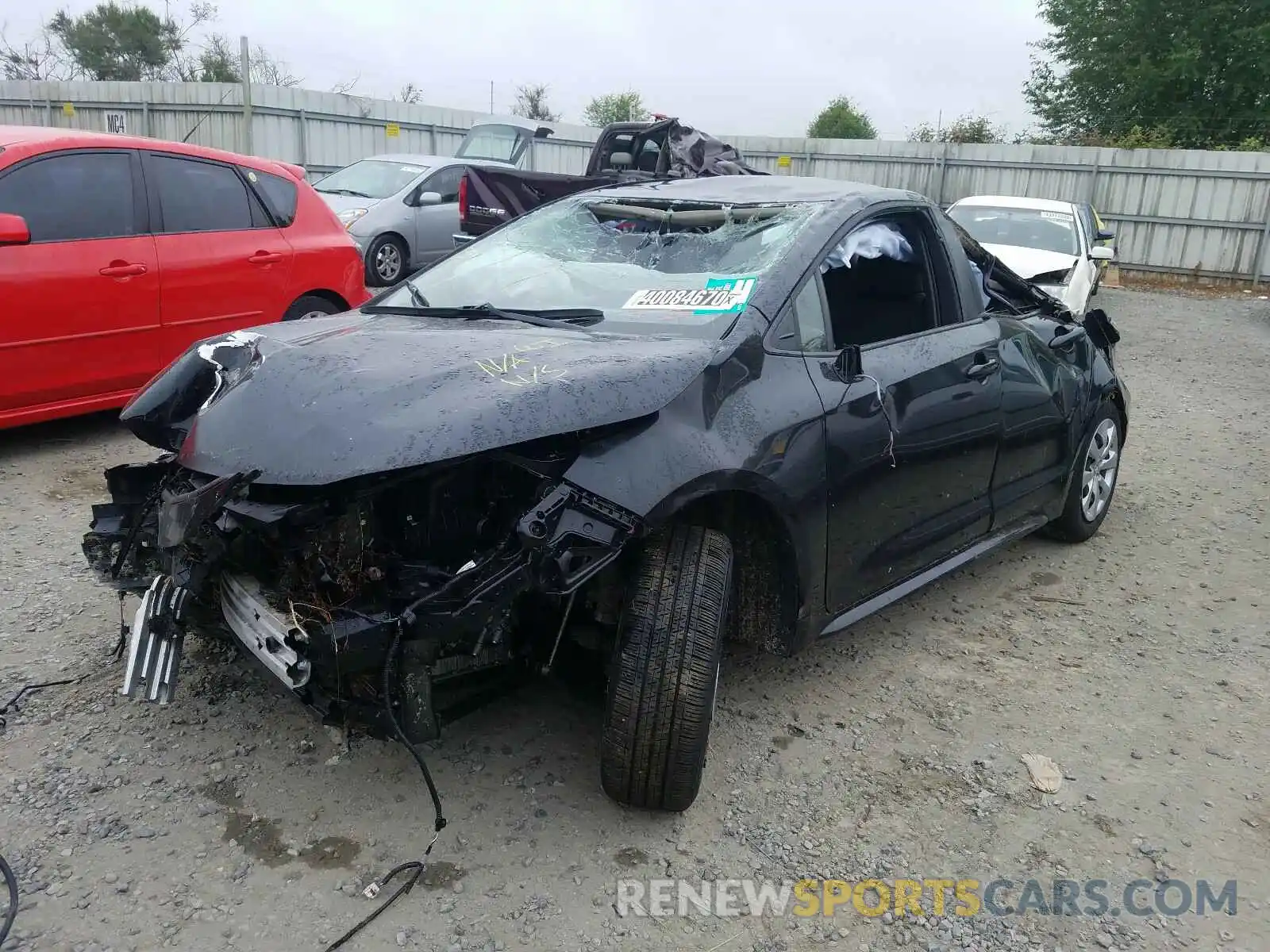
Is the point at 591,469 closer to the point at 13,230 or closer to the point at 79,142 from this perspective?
the point at 13,230

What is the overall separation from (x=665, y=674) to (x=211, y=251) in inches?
174

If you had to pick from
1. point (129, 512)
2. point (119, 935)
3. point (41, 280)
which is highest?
point (41, 280)

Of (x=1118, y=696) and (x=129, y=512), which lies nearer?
(x=129, y=512)

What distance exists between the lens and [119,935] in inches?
85.0

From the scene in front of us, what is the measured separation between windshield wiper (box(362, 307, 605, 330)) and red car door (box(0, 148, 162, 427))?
2591mm

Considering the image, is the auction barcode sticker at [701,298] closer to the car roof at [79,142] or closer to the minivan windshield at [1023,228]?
the car roof at [79,142]

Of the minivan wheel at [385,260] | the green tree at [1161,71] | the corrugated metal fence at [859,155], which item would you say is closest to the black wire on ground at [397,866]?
the minivan wheel at [385,260]

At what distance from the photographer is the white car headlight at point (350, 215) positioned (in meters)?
11.3

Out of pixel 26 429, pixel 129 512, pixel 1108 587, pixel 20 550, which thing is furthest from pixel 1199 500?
pixel 26 429

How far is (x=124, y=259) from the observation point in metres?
5.20

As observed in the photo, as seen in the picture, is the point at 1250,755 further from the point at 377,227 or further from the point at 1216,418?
the point at 377,227

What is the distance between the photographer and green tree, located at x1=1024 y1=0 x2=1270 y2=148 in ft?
83.4

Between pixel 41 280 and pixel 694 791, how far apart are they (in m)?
4.20

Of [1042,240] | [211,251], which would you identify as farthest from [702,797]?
[1042,240]
